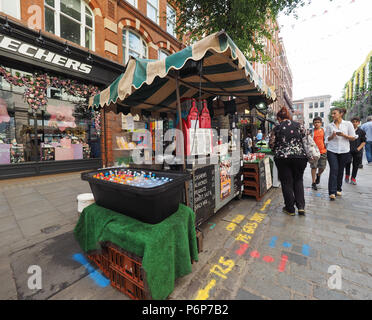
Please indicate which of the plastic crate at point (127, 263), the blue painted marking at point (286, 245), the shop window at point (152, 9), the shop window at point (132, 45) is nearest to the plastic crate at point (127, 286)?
the plastic crate at point (127, 263)

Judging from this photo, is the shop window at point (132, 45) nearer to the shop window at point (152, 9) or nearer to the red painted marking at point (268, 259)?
the shop window at point (152, 9)

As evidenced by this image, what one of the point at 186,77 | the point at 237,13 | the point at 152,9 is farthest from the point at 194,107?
the point at 152,9

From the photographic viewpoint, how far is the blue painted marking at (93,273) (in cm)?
196

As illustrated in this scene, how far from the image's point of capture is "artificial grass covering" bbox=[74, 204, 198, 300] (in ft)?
5.17

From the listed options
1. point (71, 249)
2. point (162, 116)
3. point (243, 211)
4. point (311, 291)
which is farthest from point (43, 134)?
point (311, 291)

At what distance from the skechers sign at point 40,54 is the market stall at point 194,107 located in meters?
4.68

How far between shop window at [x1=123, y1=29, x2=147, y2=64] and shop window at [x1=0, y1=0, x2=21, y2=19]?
416 cm

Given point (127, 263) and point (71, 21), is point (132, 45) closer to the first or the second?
point (71, 21)

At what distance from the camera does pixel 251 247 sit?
8.42 feet

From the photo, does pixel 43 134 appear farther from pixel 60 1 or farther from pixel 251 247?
pixel 251 247

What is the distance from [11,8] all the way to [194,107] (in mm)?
7541

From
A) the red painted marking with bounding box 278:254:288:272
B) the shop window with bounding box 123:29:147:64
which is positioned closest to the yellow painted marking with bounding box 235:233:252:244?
the red painted marking with bounding box 278:254:288:272

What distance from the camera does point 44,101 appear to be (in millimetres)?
6797

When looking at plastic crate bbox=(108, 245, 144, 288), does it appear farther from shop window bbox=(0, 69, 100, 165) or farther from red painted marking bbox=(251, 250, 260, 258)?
shop window bbox=(0, 69, 100, 165)
